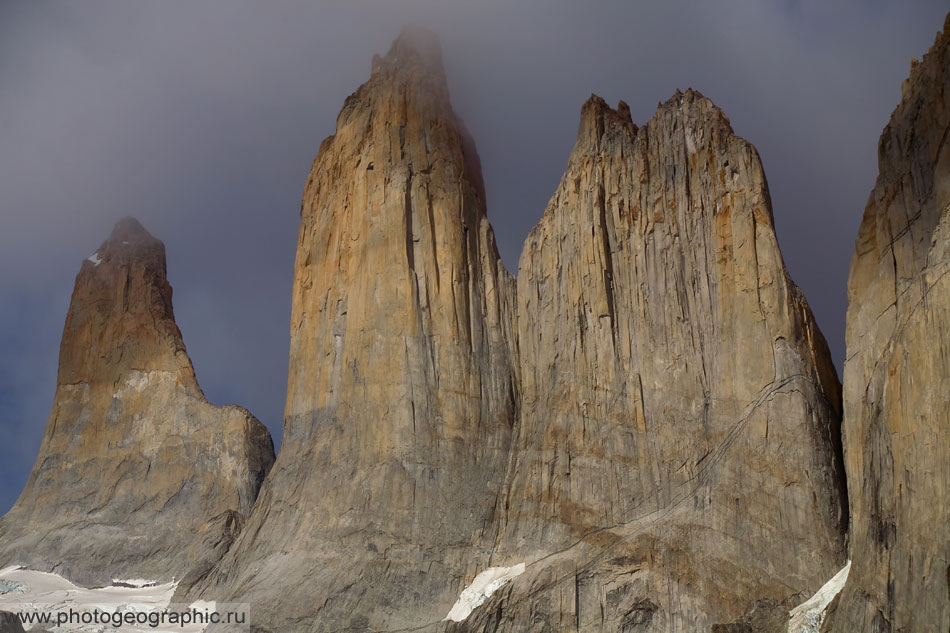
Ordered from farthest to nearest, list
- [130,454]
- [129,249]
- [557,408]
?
[129,249]
[130,454]
[557,408]

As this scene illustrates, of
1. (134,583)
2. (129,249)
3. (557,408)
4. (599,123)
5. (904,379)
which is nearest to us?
(904,379)

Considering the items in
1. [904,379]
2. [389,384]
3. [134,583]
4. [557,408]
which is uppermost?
[389,384]

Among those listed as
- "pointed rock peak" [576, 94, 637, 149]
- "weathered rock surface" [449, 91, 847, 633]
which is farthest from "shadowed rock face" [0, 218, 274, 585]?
"pointed rock peak" [576, 94, 637, 149]

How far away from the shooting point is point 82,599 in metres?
35.6

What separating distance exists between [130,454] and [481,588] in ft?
70.5

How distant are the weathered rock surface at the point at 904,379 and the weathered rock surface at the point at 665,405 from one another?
1894 mm

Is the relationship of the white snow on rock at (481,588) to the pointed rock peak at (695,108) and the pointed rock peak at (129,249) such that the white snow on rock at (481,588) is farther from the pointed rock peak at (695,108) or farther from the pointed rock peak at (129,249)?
the pointed rock peak at (129,249)

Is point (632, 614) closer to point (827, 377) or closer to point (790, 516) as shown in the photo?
point (790, 516)

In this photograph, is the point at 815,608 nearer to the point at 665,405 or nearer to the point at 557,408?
the point at 665,405

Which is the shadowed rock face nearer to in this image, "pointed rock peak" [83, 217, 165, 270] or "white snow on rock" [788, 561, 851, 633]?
"pointed rock peak" [83, 217, 165, 270]

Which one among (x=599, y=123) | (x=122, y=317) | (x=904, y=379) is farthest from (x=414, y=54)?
(x=904, y=379)

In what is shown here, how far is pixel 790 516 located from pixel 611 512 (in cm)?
493

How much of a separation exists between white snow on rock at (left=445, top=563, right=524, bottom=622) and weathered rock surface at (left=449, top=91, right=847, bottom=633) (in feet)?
1.52

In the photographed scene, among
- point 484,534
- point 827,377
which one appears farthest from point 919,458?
point 484,534
